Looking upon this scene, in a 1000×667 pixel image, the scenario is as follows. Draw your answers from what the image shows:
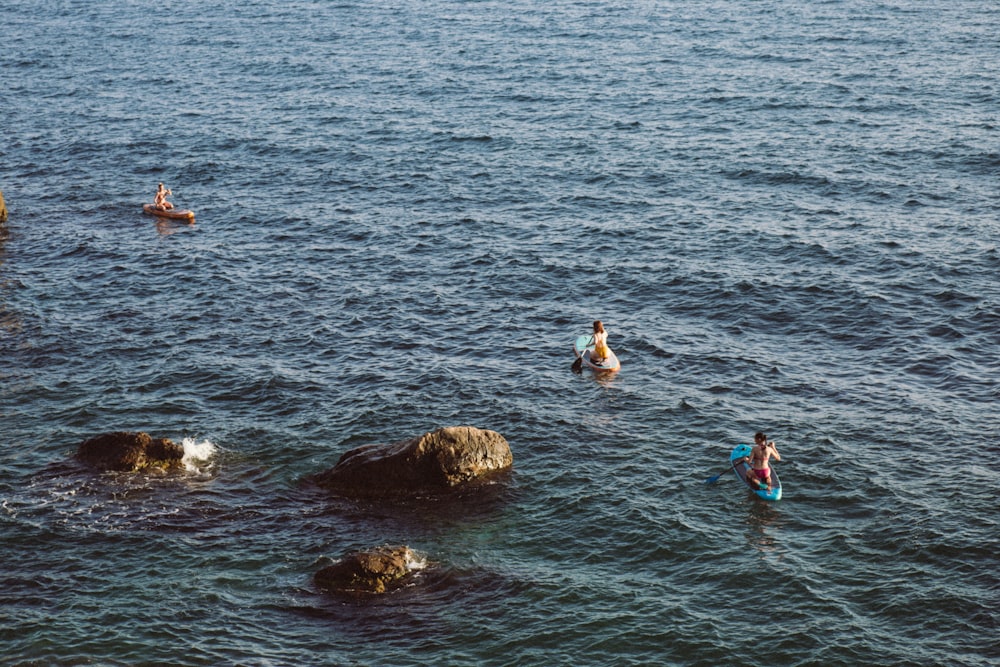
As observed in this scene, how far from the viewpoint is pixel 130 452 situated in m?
38.5

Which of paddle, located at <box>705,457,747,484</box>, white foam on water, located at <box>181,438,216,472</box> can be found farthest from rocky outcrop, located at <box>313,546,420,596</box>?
paddle, located at <box>705,457,747,484</box>

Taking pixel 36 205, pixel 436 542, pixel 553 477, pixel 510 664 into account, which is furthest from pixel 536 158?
pixel 510 664

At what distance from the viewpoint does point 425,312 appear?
52875 mm

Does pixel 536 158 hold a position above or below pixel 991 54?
below

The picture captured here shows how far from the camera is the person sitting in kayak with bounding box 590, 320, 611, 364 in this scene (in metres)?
46.5

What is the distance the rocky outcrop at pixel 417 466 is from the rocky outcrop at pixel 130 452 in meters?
5.18

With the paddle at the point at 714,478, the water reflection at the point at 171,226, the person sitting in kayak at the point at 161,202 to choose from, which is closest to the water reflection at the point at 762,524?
the paddle at the point at 714,478

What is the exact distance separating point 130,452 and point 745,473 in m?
21.1

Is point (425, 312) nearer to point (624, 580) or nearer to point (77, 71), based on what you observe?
point (624, 580)

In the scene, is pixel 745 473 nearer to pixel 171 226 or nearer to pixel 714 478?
pixel 714 478

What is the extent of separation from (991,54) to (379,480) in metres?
74.4

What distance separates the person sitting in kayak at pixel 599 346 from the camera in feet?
153

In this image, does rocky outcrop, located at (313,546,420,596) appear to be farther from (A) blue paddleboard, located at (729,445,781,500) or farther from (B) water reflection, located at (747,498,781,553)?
(A) blue paddleboard, located at (729,445,781,500)

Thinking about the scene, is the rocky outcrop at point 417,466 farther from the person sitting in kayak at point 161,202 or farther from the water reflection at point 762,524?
the person sitting in kayak at point 161,202
